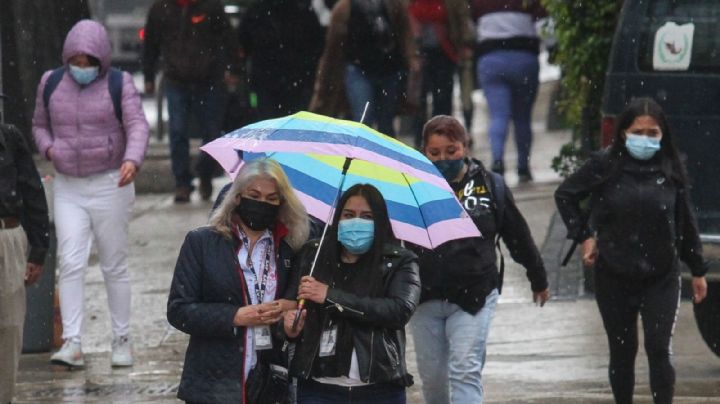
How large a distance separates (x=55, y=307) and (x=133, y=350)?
20.4 inches

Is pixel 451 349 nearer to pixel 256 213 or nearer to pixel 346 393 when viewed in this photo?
pixel 346 393

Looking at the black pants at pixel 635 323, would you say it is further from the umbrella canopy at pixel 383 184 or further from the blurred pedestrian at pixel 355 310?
the blurred pedestrian at pixel 355 310

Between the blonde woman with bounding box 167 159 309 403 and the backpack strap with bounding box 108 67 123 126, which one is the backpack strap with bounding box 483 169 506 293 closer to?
the blonde woman with bounding box 167 159 309 403

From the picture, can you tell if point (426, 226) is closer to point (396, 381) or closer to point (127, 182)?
point (396, 381)

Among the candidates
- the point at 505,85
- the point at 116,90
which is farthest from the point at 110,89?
the point at 505,85

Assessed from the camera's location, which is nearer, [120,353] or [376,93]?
[120,353]

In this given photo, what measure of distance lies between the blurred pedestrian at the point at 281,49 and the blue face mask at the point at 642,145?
260 inches

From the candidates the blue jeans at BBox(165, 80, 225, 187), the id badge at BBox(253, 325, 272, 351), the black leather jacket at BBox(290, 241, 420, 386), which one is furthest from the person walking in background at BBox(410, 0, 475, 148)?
the id badge at BBox(253, 325, 272, 351)

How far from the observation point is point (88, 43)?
9.55 meters

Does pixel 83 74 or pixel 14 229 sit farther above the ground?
pixel 83 74

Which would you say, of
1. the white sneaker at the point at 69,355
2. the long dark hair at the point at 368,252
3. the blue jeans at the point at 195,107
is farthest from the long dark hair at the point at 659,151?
the blue jeans at the point at 195,107

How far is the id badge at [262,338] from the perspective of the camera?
242 inches

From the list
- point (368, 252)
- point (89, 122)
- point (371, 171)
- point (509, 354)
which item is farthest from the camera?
point (509, 354)

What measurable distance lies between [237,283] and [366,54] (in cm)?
764
